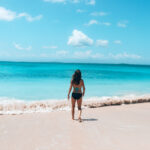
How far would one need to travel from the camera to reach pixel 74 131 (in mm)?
4457

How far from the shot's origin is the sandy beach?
3674 mm

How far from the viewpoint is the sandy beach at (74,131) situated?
367 centimetres

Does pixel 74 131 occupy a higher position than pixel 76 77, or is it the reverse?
pixel 76 77

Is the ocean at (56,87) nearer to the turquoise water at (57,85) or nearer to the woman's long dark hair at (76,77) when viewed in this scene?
the turquoise water at (57,85)

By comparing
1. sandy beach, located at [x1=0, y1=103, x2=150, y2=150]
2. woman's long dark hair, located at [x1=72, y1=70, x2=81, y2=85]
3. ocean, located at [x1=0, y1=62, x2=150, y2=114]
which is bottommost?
ocean, located at [x1=0, y1=62, x2=150, y2=114]

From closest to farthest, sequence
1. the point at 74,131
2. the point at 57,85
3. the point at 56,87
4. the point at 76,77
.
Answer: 1. the point at 74,131
2. the point at 76,77
3. the point at 56,87
4. the point at 57,85

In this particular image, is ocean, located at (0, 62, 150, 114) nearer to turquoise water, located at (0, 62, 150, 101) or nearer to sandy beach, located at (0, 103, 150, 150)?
turquoise water, located at (0, 62, 150, 101)

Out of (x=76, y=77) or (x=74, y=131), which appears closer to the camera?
(x=74, y=131)

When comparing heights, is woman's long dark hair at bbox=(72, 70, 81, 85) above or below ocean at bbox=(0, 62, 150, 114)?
above

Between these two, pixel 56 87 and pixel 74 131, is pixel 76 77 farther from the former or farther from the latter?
pixel 56 87

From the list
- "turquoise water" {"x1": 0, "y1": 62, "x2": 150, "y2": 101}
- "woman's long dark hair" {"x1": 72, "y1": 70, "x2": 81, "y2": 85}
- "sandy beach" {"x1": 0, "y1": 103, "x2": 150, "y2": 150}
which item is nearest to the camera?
"sandy beach" {"x1": 0, "y1": 103, "x2": 150, "y2": 150}

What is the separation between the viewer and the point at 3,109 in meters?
6.50

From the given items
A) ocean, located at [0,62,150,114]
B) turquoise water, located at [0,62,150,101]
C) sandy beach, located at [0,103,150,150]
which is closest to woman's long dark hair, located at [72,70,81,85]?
sandy beach, located at [0,103,150,150]

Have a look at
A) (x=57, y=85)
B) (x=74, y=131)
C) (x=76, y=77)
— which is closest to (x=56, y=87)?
(x=57, y=85)
